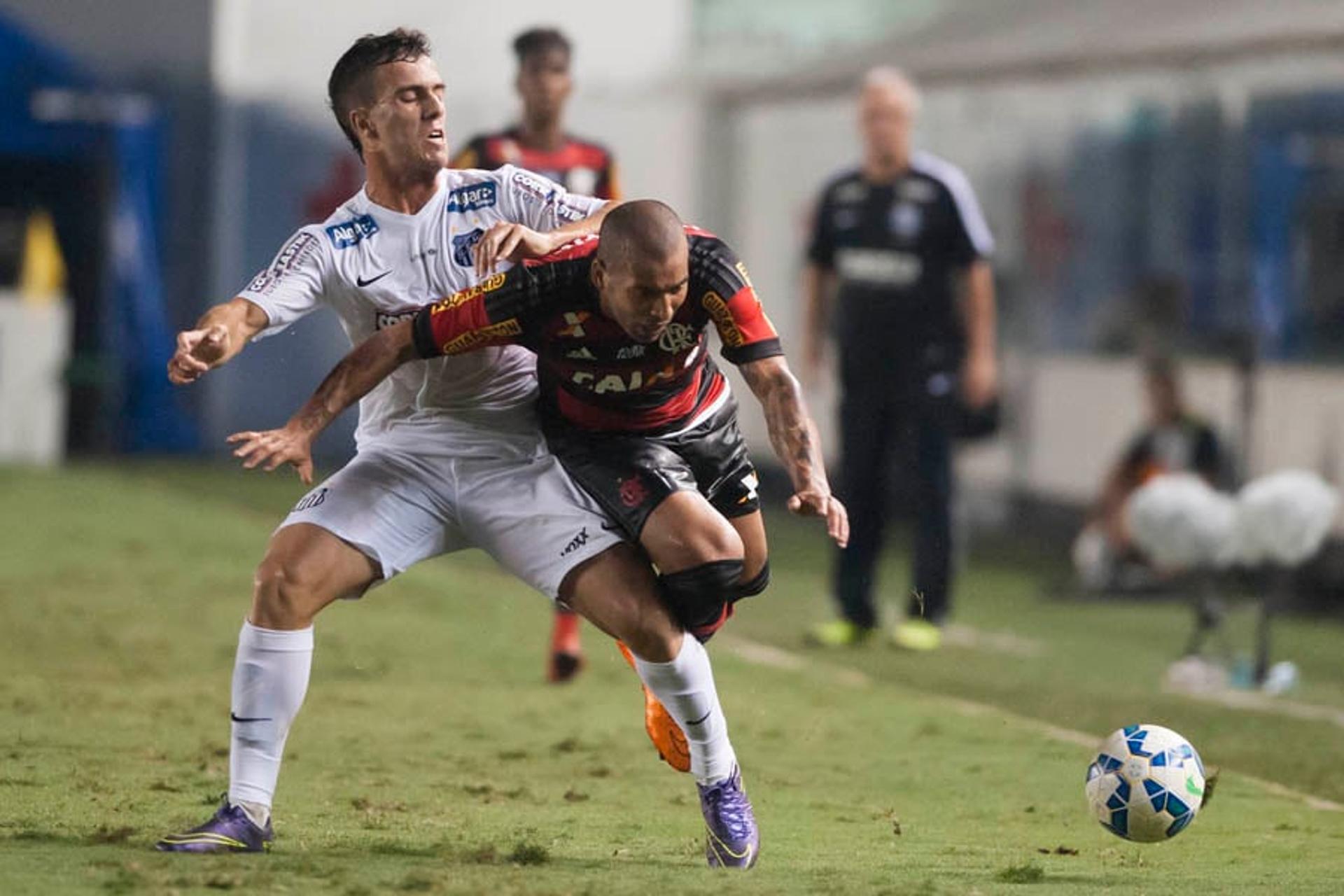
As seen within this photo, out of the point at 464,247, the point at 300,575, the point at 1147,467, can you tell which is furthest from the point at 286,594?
the point at 1147,467

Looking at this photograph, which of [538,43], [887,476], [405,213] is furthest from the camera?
[887,476]

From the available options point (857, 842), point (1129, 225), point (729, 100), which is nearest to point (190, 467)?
point (729, 100)

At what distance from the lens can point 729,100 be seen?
21.2 metres

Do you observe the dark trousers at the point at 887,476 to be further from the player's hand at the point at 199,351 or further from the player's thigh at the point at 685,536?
the player's hand at the point at 199,351

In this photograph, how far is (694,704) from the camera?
20.3ft

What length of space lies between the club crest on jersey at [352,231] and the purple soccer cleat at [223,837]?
1498 millimetres

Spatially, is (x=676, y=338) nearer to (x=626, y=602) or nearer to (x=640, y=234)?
(x=640, y=234)

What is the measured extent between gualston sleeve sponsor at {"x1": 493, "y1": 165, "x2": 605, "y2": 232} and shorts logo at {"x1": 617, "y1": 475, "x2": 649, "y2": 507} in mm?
740

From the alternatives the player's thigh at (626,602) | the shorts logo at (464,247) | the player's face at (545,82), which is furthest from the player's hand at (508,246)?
the player's face at (545,82)

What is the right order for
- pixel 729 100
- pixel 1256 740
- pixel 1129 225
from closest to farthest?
1. pixel 1256 740
2. pixel 1129 225
3. pixel 729 100

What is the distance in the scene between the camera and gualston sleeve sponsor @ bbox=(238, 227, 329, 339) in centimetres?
610

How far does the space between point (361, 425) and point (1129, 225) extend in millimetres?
11242

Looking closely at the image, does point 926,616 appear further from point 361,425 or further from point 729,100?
point 729,100

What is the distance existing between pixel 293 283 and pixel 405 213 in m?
0.43
